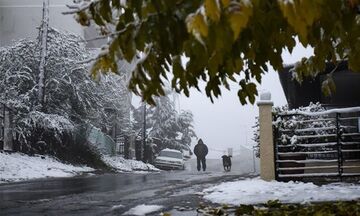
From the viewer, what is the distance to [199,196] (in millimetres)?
7469

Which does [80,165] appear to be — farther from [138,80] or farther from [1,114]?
[138,80]

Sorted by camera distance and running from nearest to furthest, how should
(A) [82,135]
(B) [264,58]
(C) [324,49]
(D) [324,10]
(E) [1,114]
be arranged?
1. (D) [324,10]
2. (B) [264,58]
3. (C) [324,49]
4. (E) [1,114]
5. (A) [82,135]

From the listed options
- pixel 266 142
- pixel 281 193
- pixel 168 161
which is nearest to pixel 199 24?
pixel 281 193

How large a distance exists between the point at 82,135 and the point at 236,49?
2249 cm

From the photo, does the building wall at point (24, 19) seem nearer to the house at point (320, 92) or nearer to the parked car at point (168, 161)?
the parked car at point (168, 161)

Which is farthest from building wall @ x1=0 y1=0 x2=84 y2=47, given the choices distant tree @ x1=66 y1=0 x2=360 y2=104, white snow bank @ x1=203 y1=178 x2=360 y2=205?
distant tree @ x1=66 y1=0 x2=360 y2=104

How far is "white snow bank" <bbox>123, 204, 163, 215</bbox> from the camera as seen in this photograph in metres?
5.77

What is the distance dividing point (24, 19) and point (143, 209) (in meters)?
33.3

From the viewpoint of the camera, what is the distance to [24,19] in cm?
3647

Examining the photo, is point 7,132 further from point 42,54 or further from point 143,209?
point 143,209

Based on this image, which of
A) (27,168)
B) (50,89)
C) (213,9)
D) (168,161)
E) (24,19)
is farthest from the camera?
(24,19)

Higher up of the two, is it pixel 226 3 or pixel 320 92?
pixel 320 92

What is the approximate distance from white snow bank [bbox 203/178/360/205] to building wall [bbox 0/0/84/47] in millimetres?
29517

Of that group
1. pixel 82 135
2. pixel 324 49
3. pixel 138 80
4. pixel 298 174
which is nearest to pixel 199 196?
pixel 298 174
